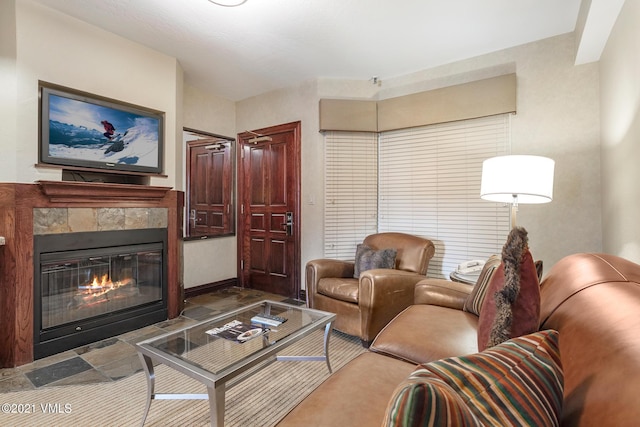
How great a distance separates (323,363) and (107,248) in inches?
82.2

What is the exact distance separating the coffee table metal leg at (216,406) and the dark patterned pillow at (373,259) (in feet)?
6.01

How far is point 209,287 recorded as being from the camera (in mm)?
3883

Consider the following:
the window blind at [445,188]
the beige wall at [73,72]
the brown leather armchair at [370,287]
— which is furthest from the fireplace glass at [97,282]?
the window blind at [445,188]

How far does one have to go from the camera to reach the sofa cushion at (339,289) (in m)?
2.50

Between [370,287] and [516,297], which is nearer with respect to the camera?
[516,297]

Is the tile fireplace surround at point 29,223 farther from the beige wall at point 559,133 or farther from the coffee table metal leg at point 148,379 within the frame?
the beige wall at point 559,133

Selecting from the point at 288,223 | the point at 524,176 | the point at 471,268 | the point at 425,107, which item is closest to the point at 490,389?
the point at 524,176

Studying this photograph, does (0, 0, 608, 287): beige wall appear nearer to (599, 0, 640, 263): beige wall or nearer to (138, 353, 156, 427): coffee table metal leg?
(599, 0, 640, 263): beige wall

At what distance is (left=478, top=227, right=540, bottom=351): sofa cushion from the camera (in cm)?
91

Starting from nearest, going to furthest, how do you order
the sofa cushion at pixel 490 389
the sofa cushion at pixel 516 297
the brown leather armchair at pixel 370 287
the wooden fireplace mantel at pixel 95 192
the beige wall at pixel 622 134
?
the sofa cushion at pixel 490 389 < the sofa cushion at pixel 516 297 < the beige wall at pixel 622 134 < the wooden fireplace mantel at pixel 95 192 < the brown leather armchair at pixel 370 287

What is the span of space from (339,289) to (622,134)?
221 cm

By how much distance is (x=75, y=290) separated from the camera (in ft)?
8.02

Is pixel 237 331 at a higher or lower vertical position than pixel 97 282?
lower

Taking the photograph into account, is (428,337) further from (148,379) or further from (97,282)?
(97,282)
